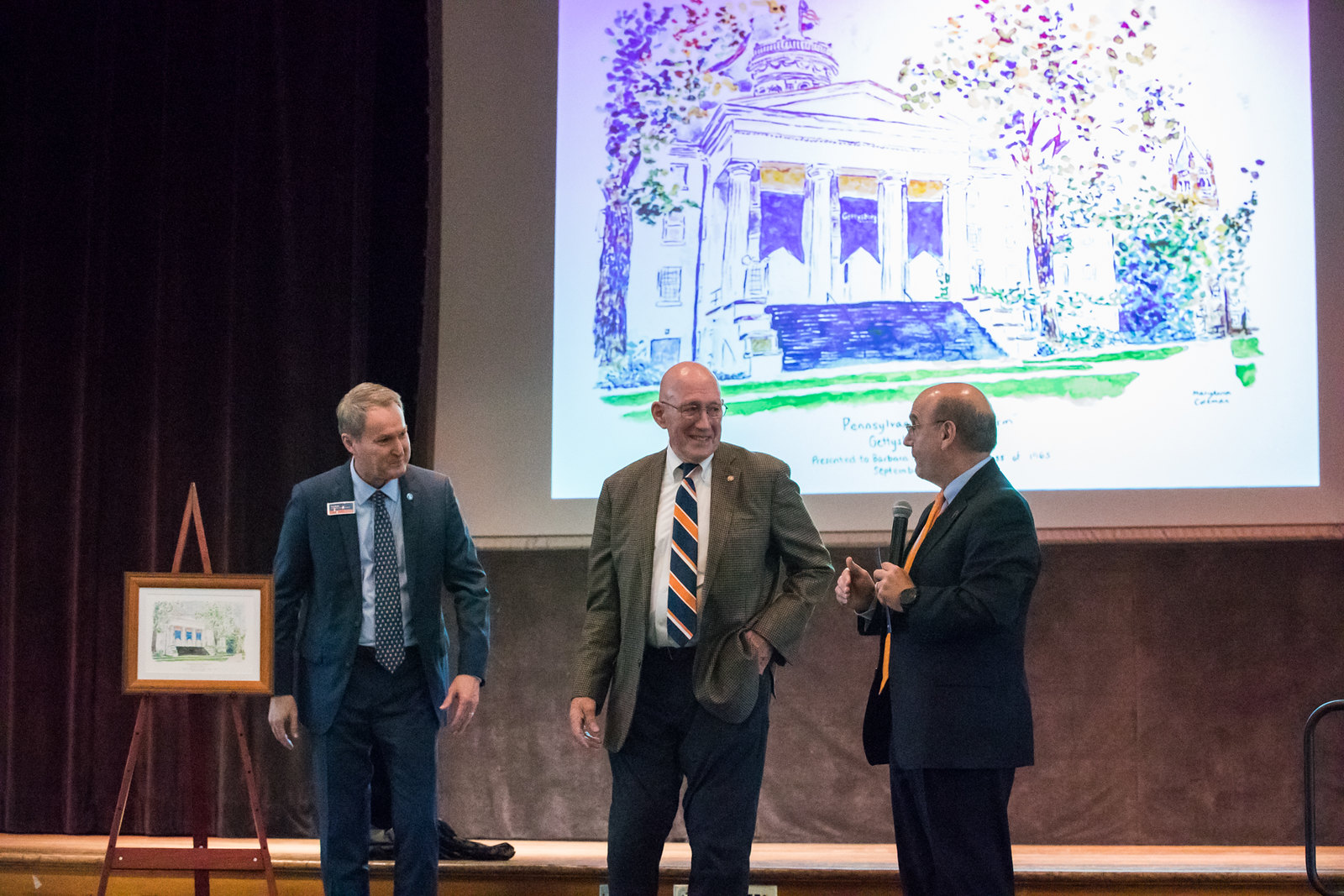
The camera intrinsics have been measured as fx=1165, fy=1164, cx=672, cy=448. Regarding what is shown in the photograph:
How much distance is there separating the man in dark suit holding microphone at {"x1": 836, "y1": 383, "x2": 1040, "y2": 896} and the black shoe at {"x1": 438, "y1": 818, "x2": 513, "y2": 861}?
168 cm

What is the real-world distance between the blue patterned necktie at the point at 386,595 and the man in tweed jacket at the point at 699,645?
51cm

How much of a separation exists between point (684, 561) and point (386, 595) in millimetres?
822

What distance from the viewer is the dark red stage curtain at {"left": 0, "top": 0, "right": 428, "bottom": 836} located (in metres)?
4.38

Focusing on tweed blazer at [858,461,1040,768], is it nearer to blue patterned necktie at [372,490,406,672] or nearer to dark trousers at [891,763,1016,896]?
dark trousers at [891,763,1016,896]

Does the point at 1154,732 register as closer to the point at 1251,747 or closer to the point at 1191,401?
the point at 1251,747

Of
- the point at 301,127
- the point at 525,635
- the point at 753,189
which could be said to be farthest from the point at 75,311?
the point at 753,189

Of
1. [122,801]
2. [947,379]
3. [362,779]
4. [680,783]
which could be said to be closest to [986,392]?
[947,379]

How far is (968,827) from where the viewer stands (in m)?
2.59

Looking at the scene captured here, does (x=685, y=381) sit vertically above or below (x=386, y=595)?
above

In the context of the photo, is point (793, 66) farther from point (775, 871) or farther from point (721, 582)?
point (775, 871)

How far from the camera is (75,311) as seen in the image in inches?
178
